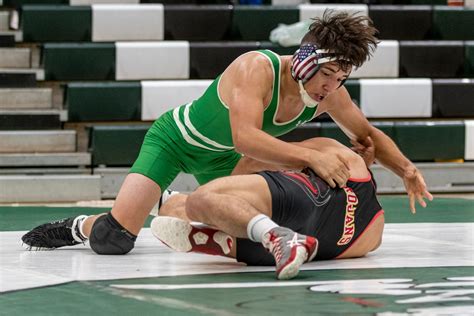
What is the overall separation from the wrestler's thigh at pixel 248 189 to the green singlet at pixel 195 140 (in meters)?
0.45

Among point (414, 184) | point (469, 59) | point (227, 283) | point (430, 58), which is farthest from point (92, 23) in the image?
point (227, 283)

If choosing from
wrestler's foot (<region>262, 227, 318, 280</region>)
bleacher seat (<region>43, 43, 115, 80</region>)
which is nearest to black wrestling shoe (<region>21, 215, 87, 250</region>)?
wrestler's foot (<region>262, 227, 318, 280</region>)

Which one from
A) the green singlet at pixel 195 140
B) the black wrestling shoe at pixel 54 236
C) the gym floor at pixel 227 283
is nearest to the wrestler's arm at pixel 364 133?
the green singlet at pixel 195 140

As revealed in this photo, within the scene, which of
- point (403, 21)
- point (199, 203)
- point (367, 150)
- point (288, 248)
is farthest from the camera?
point (403, 21)

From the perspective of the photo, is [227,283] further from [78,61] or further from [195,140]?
[78,61]

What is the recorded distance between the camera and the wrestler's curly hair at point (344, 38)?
319 centimetres

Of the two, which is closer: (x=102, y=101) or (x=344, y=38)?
(x=344, y=38)

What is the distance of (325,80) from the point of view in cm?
325

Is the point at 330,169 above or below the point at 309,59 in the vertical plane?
below

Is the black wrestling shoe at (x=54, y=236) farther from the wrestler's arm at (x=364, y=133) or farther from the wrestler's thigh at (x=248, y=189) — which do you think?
the wrestler's arm at (x=364, y=133)

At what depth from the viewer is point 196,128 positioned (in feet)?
11.9

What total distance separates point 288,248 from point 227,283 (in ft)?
0.57

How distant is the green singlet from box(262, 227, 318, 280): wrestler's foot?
2.29 ft

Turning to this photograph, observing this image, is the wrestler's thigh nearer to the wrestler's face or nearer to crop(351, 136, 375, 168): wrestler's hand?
the wrestler's face
